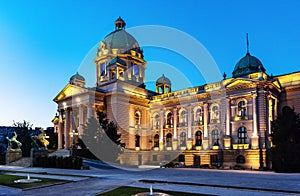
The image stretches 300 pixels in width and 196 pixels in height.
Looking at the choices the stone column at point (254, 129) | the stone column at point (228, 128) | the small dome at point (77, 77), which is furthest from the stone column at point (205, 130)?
the small dome at point (77, 77)

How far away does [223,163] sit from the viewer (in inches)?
1833

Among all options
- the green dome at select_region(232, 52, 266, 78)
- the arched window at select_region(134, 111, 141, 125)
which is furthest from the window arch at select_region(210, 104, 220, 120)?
the arched window at select_region(134, 111, 141, 125)

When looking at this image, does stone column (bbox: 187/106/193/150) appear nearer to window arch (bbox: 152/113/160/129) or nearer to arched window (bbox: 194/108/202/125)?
arched window (bbox: 194/108/202/125)

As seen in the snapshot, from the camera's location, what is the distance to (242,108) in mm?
47875

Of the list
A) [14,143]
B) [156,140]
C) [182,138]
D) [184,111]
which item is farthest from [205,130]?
[14,143]

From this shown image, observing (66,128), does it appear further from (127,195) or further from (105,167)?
(127,195)

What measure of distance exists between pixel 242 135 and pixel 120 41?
127 feet

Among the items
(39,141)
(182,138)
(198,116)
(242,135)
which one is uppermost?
(198,116)

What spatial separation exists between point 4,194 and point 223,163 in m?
37.2

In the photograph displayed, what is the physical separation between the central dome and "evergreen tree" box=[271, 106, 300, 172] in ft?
148

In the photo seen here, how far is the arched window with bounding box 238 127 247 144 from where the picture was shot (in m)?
46.6

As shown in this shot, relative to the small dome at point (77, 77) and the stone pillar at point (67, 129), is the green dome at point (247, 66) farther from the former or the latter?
the small dome at point (77, 77)

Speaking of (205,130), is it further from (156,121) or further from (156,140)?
(156,121)

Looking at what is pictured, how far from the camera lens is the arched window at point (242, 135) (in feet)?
153
